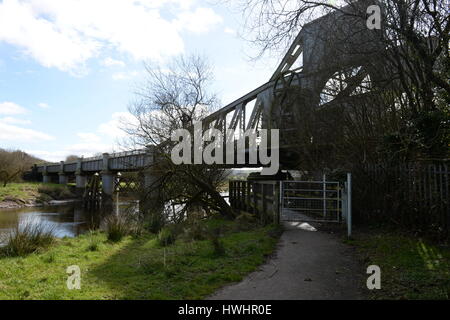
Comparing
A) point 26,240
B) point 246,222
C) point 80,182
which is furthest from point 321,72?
point 80,182

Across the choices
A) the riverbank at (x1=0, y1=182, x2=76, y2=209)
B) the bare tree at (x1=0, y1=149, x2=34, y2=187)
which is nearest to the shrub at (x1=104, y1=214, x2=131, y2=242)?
the riverbank at (x1=0, y1=182, x2=76, y2=209)

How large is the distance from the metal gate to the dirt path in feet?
8.66

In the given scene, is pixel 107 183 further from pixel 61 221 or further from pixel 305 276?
pixel 305 276

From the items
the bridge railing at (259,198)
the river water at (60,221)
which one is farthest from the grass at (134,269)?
the river water at (60,221)

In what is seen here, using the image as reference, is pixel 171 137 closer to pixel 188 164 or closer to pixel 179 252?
pixel 188 164

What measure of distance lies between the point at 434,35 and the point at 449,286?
260 inches

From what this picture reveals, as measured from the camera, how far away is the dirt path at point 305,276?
507cm

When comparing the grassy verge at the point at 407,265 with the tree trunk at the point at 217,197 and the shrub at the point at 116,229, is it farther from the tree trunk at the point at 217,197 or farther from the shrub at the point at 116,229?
the tree trunk at the point at 217,197

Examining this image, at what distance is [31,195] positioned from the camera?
1703 inches

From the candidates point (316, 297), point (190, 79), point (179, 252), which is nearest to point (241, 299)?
point (316, 297)

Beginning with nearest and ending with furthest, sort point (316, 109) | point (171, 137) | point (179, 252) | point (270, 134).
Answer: point (179, 252), point (316, 109), point (171, 137), point (270, 134)

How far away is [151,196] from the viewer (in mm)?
16797

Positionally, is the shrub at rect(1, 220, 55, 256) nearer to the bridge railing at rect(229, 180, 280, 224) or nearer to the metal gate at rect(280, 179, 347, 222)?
the bridge railing at rect(229, 180, 280, 224)

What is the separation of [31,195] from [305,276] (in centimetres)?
4555
